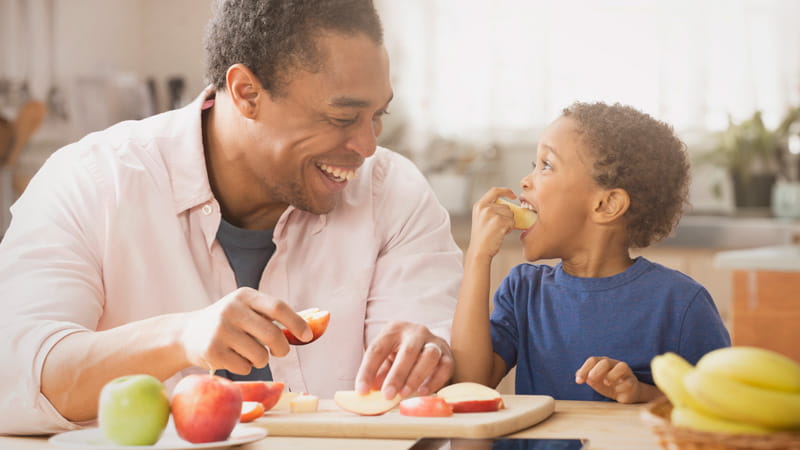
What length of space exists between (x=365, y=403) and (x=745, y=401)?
521 millimetres

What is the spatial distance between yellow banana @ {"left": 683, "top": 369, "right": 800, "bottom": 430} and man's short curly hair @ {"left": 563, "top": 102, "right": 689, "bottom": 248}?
2.65ft

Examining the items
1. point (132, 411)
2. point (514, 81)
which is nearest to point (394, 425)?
point (132, 411)

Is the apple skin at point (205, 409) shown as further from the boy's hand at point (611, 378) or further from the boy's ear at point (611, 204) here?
the boy's ear at point (611, 204)

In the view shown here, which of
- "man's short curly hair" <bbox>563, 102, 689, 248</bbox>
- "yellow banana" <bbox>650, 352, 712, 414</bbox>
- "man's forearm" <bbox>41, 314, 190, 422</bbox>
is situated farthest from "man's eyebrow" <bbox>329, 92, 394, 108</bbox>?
"yellow banana" <bbox>650, 352, 712, 414</bbox>

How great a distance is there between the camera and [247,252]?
168cm

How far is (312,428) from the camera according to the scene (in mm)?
1104

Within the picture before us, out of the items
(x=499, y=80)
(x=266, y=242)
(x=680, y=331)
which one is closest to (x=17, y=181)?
(x=499, y=80)

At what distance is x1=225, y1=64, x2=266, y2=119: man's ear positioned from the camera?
64.6 inches

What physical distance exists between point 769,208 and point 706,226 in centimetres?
65

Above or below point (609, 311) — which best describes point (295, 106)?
above

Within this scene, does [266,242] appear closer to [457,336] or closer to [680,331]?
[457,336]

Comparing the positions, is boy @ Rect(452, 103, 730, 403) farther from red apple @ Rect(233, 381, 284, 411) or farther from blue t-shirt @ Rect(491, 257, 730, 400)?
red apple @ Rect(233, 381, 284, 411)

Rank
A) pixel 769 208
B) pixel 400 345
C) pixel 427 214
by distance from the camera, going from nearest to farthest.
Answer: pixel 400 345, pixel 427 214, pixel 769 208

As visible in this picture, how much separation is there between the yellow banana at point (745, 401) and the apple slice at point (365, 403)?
470 millimetres
